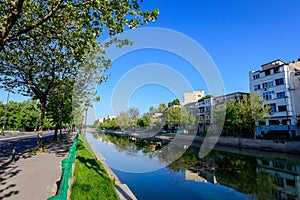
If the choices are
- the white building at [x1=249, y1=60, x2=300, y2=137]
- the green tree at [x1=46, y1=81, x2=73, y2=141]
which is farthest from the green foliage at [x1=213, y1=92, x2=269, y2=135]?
the green tree at [x1=46, y1=81, x2=73, y2=141]

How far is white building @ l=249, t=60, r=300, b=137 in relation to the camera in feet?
107

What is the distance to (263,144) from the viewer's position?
26.6m

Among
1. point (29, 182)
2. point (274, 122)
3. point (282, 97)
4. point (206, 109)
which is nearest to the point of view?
point (29, 182)

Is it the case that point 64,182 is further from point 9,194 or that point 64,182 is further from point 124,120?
point 124,120

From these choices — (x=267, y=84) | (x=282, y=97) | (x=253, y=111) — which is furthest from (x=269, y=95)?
(x=253, y=111)

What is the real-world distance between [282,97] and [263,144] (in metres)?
12.3

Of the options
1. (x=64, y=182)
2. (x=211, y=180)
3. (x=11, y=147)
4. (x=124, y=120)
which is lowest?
(x=211, y=180)

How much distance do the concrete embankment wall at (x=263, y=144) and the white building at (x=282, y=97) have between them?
7.21 m

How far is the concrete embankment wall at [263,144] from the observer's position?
23.0 m

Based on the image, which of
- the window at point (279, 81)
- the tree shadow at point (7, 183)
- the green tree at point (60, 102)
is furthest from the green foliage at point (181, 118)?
the tree shadow at point (7, 183)

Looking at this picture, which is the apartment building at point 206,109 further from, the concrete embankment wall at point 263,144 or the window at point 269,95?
the concrete embankment wall at point 263,144

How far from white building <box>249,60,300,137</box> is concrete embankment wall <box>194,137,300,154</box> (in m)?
7.21

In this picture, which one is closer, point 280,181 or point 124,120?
point 280,181

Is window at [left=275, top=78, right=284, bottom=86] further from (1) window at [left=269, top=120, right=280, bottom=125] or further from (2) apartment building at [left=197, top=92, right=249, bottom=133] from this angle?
(2) apartment building at [left=197, top=92, right=249, bottom=133]
